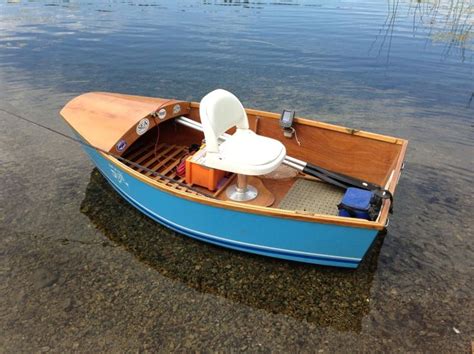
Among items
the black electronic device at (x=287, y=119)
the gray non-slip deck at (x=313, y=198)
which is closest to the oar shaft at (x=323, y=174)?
the gray non-slip deck at (x=313, y=198)

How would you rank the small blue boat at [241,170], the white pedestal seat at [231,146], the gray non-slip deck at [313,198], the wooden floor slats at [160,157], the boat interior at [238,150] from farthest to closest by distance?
the wooden floor slats at [160,157] < the gray non-slip deck at [313,198] < the boat interior at [238,150] < the white pedestal seat at [231,146] < the small blue boat at [241,170]

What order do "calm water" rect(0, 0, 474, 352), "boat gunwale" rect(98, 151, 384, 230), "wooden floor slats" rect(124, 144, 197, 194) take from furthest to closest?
"wooden floor slats" rect(124, 144, 197, 194) → "calm water" rect(0, 0, 474, 352) → "boat gunwale" rect(98, 151, 384, 230)

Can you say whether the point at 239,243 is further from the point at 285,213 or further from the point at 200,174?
the point at 200,174

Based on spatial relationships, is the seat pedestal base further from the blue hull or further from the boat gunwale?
the boat gunwale

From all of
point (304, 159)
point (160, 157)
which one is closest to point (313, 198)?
point (304, 159)

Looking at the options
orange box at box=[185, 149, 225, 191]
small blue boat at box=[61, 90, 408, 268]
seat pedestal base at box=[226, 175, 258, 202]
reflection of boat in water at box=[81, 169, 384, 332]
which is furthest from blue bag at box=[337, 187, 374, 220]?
orange box at box=[185, 149, 225, 191]

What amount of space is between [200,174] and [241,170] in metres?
1.11

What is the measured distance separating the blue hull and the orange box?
30.1 inches

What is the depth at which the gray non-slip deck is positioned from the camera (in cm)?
536

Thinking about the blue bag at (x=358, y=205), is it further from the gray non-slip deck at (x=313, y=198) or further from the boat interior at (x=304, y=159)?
the gray non-slip deck at (x=313, y=198)

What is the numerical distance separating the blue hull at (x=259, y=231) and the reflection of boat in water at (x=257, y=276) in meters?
0.25

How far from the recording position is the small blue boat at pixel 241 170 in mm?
4242

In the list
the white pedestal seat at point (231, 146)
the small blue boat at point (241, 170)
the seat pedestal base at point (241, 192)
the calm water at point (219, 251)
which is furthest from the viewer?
the seat pedestal base at point (241, 192)

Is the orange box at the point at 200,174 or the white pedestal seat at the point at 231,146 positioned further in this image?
the orange box at the point at 200,174
